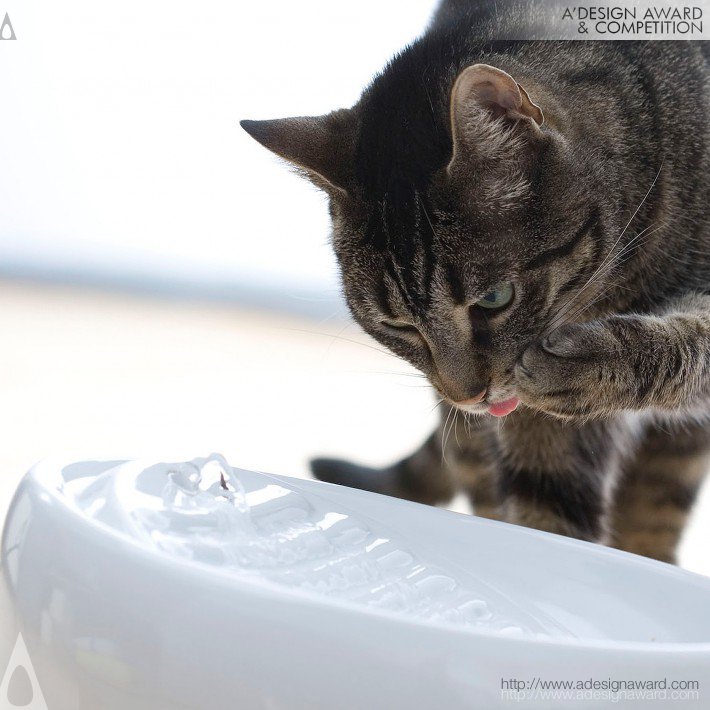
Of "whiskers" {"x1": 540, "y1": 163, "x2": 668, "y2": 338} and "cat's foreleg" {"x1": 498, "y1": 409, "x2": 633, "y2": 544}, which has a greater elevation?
"whiskers" {"x1": 540, "y1": 163, "x2": 668, "y2": 338}

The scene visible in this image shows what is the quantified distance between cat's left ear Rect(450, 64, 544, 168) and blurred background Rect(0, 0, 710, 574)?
355 millimetres

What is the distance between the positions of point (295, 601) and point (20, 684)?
0.59 ft

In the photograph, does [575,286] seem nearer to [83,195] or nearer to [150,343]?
[83,195]

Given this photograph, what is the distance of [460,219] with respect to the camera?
2.77 feet

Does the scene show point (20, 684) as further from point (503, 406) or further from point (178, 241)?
point (178, 241)

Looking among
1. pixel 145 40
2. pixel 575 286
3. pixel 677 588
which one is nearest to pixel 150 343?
pixel 145 40

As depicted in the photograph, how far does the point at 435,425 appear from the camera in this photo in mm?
1352

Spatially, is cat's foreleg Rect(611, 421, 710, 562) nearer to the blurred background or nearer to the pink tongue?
the blurred background

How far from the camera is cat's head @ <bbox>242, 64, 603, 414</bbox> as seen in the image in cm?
83

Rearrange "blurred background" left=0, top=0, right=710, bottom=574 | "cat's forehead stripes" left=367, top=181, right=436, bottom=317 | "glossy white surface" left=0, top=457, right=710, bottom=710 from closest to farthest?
"glossy white surface" left=0, top=457, right=710, bottom=710
"cat's forehead stripes" left=367, top=181, right=436, bottom=317
"blurred background" left=0, top=0, right=710, bottom=574

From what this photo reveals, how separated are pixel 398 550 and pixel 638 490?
2.61 feet

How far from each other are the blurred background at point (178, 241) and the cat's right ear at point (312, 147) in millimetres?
203

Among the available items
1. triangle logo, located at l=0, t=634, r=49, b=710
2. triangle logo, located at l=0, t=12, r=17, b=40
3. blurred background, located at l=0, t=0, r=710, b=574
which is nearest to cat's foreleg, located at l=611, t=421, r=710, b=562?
blurred background, located at l=0, t=0, r=710, b=574

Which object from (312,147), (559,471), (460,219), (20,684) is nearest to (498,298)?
(460,219)
